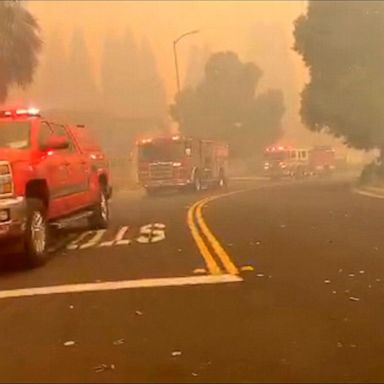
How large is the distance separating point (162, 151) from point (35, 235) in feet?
95.5

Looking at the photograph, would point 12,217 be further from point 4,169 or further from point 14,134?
point 14,134

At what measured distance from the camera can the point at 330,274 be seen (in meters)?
11.0

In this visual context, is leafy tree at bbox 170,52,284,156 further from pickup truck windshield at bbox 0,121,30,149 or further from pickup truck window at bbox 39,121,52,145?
pickup truck windshield at bbox 0,121,30,149

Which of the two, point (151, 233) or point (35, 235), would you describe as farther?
point (151, 233)

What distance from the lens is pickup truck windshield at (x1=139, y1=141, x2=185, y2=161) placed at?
135 feet

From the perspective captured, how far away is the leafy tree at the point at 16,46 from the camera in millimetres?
34469

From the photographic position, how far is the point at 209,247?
14.2m

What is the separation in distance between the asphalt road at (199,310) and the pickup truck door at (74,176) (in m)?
0.73

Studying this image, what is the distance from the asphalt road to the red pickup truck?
0.55 metres

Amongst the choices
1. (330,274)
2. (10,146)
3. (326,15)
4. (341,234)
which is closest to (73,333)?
(330,274)

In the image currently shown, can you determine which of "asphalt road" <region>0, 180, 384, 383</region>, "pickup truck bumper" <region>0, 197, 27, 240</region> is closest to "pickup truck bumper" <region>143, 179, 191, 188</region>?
"asphalt road" <region>0, 180, 384, 383</region>

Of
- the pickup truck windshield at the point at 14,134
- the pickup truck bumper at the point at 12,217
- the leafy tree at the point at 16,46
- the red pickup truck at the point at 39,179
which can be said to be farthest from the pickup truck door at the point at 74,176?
the leafy tree at the point at 16,46

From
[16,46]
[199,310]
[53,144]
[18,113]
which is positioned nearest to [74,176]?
[18,113]

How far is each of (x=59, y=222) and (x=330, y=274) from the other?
5.15m
